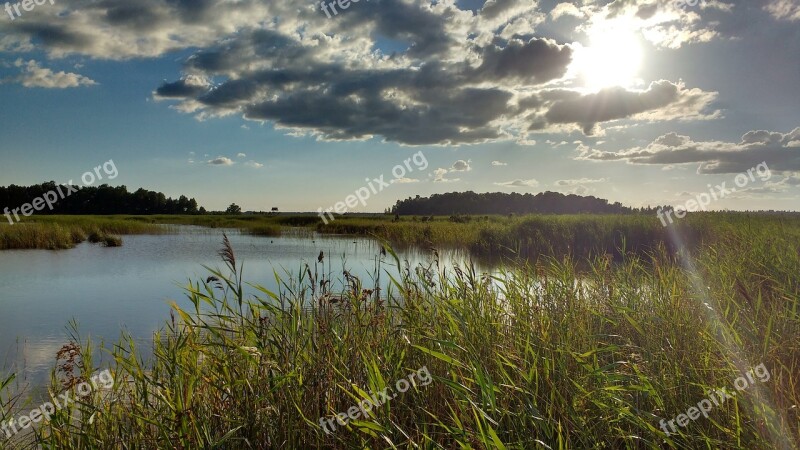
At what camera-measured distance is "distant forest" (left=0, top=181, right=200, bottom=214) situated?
256 feet

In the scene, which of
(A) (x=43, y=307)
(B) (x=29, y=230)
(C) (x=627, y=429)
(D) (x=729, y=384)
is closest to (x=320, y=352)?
(C) (x=627, y=429)

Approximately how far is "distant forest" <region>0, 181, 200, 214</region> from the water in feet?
223

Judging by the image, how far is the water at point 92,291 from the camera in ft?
25.1

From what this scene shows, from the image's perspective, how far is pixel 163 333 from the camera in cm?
791

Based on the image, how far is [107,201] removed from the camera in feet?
282

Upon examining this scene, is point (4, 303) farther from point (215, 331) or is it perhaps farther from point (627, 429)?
point (627, 429)

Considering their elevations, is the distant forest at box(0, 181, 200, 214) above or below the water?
above
